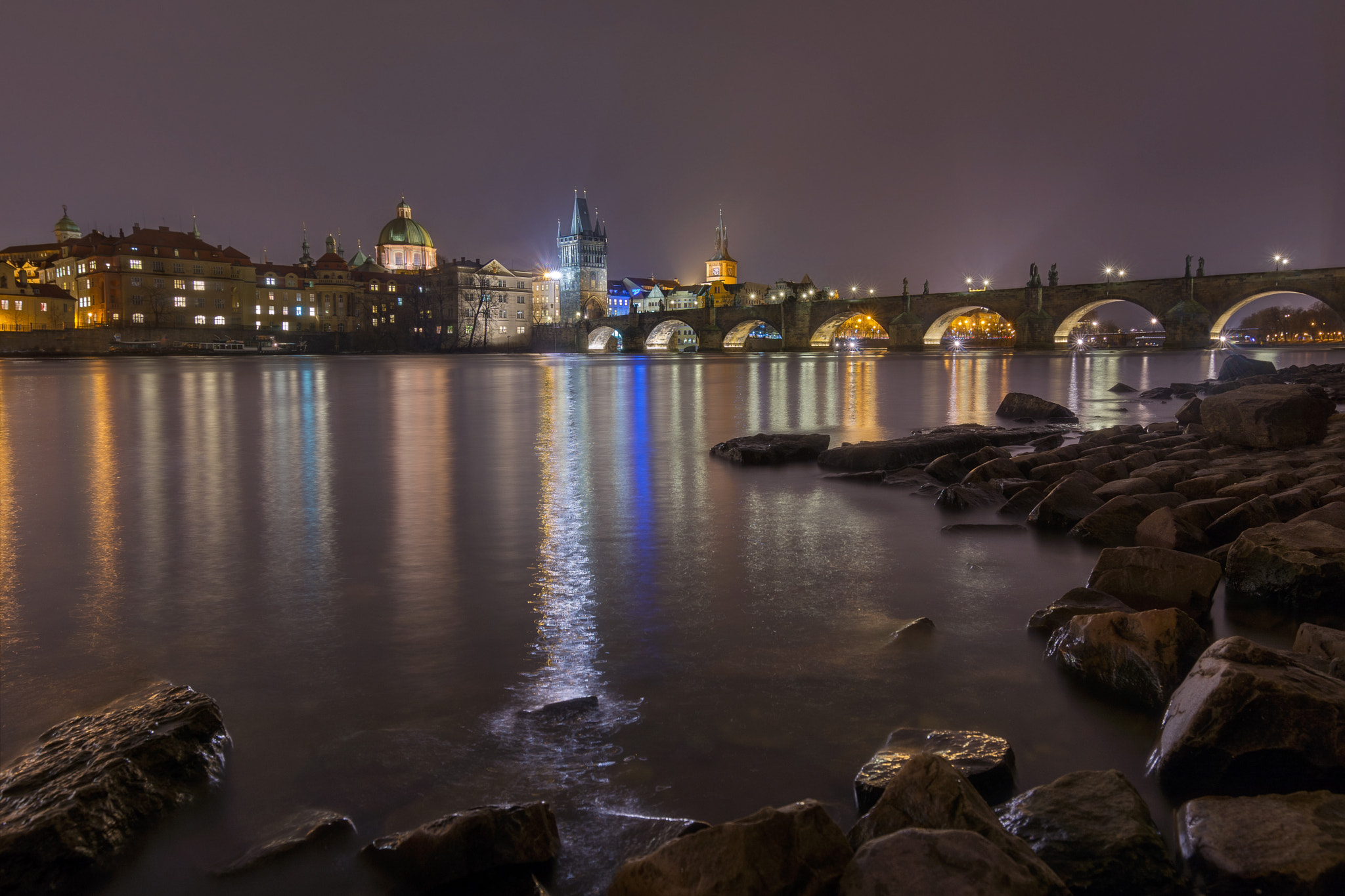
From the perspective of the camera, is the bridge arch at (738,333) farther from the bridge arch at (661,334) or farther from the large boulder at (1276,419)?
the large boulder at (1276,419)

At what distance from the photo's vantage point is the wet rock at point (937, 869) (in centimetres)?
161

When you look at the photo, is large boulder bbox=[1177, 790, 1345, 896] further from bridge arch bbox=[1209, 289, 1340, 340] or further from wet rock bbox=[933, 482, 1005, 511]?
bridge arch bbox=[1209, 289, 1340, 340]

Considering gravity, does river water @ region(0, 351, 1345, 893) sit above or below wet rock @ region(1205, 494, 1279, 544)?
below

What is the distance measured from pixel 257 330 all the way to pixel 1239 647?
89267mm

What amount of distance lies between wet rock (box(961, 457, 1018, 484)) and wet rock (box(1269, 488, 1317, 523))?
2264 mm

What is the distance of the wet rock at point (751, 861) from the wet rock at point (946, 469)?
6164 mm

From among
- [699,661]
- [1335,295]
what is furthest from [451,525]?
[1335,295]

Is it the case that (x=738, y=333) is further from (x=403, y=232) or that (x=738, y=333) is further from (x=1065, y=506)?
(x=1065, y=506)

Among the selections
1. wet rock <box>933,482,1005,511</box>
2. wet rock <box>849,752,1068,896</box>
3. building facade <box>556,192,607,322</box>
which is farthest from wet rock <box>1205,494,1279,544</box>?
building facade <box>556,192,607,322</box>

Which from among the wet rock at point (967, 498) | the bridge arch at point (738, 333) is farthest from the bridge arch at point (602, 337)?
the wet rock at point (967, 498)

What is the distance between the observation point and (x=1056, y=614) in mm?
3602

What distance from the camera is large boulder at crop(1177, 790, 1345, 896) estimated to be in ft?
5.78

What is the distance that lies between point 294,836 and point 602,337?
331 ft

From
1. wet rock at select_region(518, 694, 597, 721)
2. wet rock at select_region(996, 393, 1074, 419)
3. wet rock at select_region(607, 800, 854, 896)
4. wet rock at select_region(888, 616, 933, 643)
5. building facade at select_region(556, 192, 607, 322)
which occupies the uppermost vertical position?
building facade at select_region(556, 192, 607, 322)
